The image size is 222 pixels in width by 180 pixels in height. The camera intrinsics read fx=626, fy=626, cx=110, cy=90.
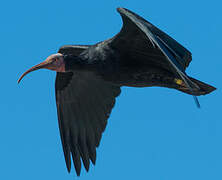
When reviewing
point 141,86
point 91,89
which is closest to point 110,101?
point 91,89

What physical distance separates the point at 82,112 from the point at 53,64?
1.68 metres

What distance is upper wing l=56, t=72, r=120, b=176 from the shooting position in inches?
493

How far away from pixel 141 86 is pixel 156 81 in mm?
300

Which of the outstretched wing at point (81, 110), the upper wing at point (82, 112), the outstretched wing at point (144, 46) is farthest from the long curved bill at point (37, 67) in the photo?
the outstretched wing at point (144, 46)

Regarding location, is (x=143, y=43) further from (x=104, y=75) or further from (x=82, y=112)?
(x=82, y=112)

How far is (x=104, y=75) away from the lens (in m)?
10.9

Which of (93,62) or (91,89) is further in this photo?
(91,89)

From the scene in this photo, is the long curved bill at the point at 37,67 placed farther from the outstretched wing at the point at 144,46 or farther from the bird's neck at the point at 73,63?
the outstretched wing at the point at 144,46

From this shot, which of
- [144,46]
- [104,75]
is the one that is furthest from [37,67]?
[144,46]

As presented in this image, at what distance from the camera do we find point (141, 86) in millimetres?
11188

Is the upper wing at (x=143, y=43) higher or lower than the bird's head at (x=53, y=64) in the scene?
lower

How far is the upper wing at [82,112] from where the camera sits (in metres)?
12.5

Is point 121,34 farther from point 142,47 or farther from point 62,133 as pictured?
point 62,133

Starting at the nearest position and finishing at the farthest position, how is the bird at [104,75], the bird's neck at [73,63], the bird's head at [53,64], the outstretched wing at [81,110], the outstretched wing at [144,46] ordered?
1. the outstretched wing at [144,46]
2. the bird at [104,75]
3. the bird's neck at [73,63]
4. the bird's head at [53,64]
5. the outstretched wing at [81,110]
